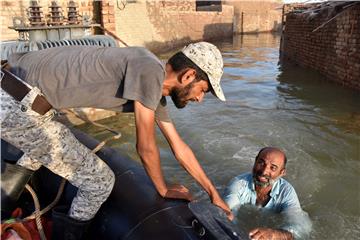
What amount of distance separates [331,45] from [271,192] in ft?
24.8

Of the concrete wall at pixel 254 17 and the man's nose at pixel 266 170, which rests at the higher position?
the concrete wall at pixel 254 17

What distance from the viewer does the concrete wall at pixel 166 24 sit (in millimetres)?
15491

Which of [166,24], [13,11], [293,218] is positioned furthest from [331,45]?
[166,24]

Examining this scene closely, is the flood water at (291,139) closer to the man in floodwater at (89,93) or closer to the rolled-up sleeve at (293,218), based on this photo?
the rolled-up sleeve at (293,218)

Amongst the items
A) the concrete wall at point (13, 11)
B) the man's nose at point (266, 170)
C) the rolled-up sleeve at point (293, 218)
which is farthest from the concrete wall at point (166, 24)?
the rolled-up sleeve at point (293, 218)

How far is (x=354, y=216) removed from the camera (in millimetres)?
3996

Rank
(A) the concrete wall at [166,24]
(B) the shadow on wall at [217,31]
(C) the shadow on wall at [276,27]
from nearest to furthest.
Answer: (A) the concrete wall at [166,24]
(B) the shadow on wall at [217,31]
(C) the shadow on wall at [276,27]

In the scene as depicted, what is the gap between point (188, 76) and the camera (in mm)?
2111

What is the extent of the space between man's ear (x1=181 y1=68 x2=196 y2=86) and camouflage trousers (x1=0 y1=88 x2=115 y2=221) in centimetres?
80

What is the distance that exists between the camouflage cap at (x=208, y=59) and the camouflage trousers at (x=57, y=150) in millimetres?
916

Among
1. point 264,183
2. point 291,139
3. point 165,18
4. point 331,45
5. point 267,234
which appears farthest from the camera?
point 165,18

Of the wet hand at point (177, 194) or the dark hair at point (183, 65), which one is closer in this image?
the dark hair at point (183, 65)

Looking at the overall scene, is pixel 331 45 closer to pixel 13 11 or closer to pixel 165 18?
pixel 13 11

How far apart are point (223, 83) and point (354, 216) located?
7.33 metres
